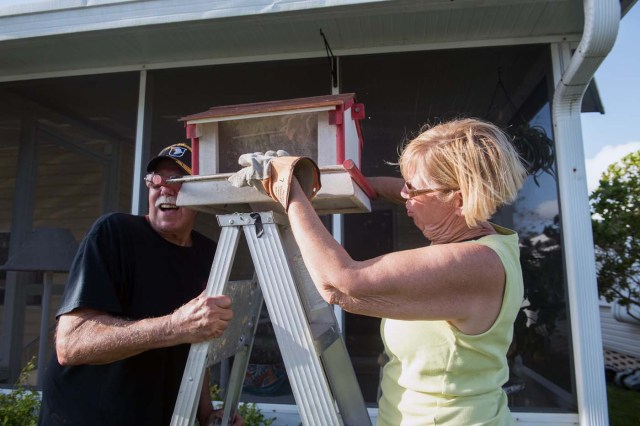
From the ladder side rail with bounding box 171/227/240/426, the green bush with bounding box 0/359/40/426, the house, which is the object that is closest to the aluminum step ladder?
the ladder side rail with bounding box 171/227/240/426

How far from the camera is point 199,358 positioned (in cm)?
118

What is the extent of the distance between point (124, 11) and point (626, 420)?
197 inches

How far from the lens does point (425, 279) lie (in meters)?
1.01

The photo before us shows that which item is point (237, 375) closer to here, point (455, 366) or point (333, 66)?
point (455, 366)

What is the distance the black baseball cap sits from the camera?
5.58 ft

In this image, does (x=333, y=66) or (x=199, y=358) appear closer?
(x=199, y=358)

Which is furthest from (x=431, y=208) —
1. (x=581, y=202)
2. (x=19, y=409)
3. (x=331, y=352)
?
(x=19, y=409)

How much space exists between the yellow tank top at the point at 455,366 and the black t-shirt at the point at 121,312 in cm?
79

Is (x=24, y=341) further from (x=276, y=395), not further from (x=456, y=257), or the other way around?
(x=456, y=257)

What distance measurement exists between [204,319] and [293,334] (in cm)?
23

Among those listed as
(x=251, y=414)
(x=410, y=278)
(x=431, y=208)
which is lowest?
(x=251, y=414)

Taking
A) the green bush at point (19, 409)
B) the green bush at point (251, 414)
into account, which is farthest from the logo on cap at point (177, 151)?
the green bush at point (19, 409)

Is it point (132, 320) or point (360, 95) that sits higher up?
point (360, 95)

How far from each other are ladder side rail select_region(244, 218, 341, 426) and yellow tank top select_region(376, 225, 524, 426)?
202 mm
